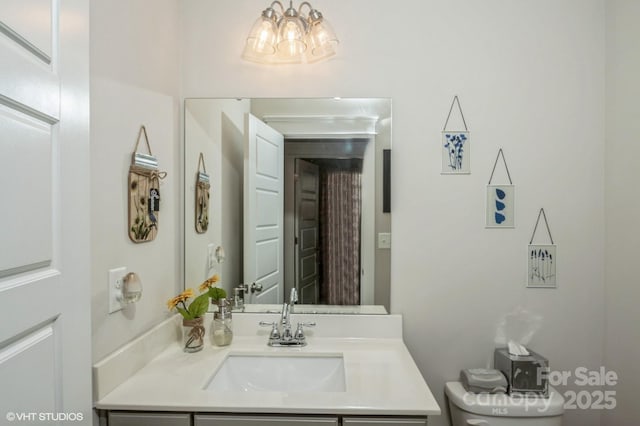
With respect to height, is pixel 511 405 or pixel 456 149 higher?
pixel 456 149

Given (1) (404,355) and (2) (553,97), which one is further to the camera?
(2) (553,97)

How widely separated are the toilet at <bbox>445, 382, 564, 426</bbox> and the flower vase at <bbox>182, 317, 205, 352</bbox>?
3.44ft

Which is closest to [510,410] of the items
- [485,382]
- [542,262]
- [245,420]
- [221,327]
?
[485,382]

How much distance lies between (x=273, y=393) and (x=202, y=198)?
0.87 m

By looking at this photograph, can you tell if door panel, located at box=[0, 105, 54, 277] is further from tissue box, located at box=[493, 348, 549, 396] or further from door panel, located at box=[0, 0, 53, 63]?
tissue box, located at box=[493, 348, 549, 396]

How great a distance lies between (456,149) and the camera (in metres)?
1.62

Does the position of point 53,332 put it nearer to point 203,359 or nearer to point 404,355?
point 203,359

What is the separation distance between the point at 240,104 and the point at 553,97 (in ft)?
4.40

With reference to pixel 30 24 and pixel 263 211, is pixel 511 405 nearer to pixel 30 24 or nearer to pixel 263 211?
pixel 263 211

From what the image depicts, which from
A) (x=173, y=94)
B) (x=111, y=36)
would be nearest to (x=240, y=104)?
(x=173, y=94)

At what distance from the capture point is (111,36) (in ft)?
3.77

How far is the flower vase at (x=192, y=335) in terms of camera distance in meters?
1.45

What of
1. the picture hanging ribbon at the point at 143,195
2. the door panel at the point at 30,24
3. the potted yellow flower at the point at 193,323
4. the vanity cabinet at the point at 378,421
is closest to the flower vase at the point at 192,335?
the potted yellow flower at the point at 193,323

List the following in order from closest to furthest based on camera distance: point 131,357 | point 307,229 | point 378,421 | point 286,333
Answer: point 378,421
point 131,357
point 286,333
point 307,229
